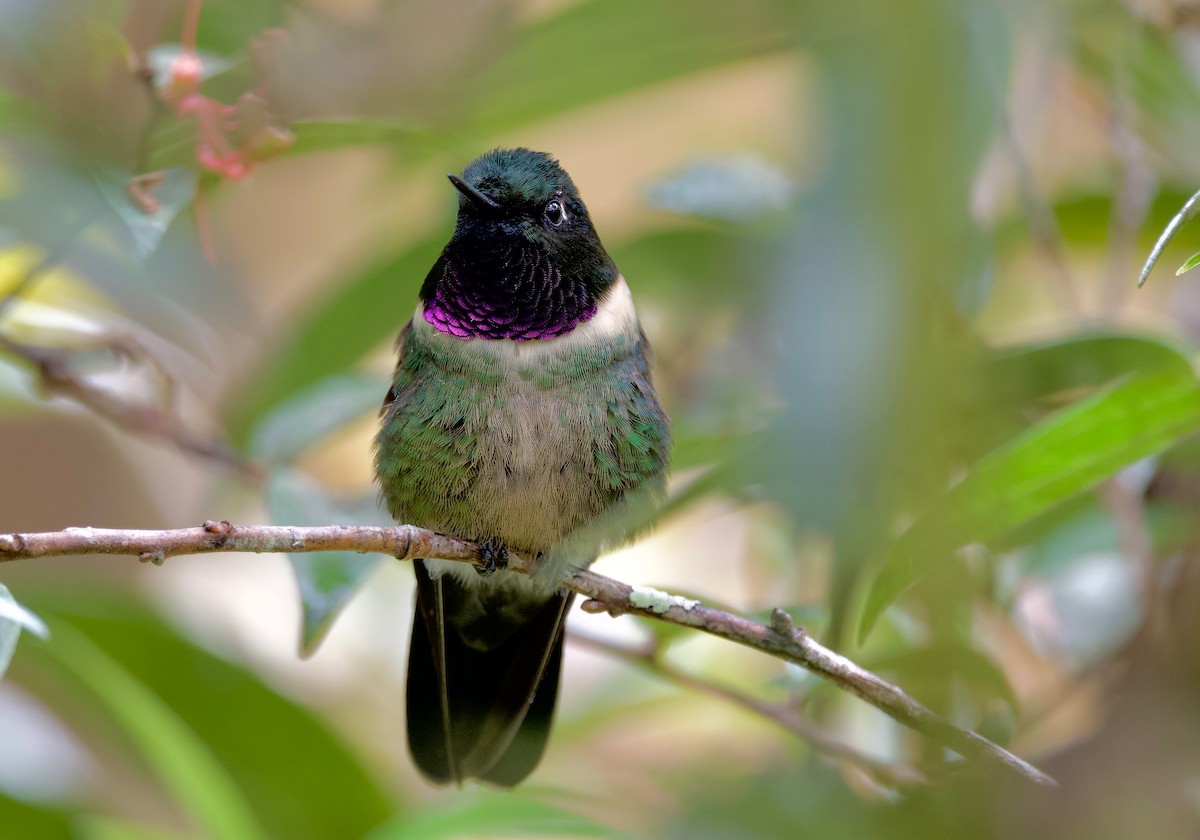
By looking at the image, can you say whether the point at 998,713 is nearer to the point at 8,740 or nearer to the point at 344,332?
the point at 344,332

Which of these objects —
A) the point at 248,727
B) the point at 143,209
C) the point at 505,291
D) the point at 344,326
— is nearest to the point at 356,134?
the point at 505,291

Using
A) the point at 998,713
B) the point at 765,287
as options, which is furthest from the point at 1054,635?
the point at 765,287

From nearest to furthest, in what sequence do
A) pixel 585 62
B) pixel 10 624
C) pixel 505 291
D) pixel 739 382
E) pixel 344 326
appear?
pixel 10 624
pixel 505 291
pixel 585 62
pixel 344 326
pixel 739 382

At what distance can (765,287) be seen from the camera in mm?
552

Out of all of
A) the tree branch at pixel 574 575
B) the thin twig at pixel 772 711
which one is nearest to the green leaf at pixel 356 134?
the tree branch at pixel 574 575

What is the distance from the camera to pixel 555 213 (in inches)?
78.4

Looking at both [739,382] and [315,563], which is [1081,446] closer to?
[315,563]

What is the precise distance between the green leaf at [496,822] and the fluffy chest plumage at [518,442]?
37 centimetres

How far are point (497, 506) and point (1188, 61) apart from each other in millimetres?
1772

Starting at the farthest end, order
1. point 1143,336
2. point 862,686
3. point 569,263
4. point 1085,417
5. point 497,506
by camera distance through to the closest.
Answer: point 569,263 < point 497,506 < point 1143,336 < point 1085,417 < point 862,686

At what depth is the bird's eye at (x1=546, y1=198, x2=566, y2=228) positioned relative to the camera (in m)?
1.98

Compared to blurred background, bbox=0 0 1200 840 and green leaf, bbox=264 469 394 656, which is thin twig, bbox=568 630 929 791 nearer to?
blurred background, bbox=0 0 1200 840

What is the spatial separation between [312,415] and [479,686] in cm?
54

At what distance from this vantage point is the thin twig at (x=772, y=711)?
1.42 m
